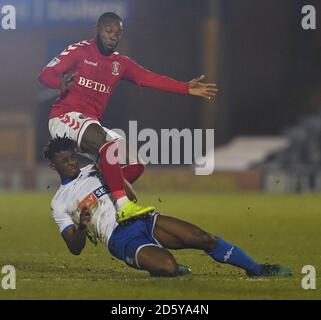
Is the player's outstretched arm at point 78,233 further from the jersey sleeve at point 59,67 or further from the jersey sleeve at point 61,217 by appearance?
the jersey sleeve at point 59,67

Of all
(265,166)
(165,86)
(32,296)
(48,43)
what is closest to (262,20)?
(265,166)

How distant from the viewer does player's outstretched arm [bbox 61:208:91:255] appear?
810 cm

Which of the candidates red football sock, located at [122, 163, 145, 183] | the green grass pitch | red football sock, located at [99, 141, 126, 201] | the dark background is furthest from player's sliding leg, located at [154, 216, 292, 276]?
the dark background

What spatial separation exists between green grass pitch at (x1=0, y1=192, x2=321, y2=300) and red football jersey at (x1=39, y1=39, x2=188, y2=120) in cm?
142

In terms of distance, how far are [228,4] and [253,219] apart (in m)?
6.62

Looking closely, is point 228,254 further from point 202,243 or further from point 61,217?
point 61,217

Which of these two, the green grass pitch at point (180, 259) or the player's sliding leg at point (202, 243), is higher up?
the player's sliding leg at point (202, 243)

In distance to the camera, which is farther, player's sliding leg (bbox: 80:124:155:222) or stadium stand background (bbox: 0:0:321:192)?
stadium stand background (bbox: 0:0:321:192)

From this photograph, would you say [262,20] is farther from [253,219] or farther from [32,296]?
[32,296]

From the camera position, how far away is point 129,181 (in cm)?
857

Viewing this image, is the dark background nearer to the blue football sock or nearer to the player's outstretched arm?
the player's outstretched arm

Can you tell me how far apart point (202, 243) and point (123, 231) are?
0.66m

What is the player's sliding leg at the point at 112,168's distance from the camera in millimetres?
8031

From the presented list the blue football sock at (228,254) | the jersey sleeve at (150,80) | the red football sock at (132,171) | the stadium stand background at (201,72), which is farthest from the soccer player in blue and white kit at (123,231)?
the stadium stand background at (201,72)
